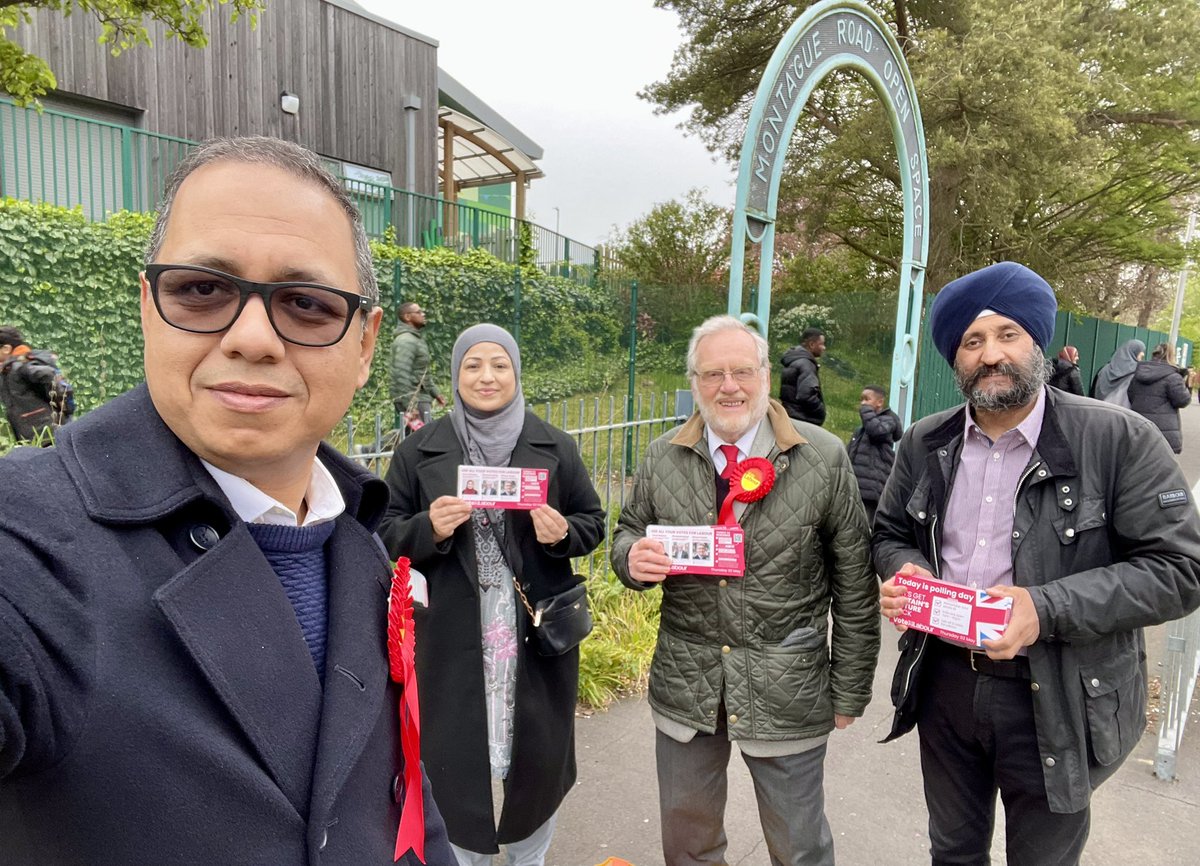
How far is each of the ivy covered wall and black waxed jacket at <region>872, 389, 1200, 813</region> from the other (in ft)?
19.7

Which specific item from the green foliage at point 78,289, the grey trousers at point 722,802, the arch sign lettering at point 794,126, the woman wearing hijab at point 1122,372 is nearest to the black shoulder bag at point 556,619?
the grey trousers at point 722,802

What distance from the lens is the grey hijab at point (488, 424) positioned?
2764 mm

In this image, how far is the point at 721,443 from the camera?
2.51 m

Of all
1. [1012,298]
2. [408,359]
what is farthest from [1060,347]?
[1012,298]

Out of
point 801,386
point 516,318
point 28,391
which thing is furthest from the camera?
point 516,318

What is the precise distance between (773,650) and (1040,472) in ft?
3.05

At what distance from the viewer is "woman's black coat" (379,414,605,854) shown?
250 cm

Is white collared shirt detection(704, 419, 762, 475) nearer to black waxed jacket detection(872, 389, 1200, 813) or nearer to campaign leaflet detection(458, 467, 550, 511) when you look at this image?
campaign leaflet detection(458, 467, 550, 511)

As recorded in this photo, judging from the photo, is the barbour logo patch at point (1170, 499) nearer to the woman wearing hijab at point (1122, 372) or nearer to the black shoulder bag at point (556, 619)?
the black shoulder bag at point (556, 619)

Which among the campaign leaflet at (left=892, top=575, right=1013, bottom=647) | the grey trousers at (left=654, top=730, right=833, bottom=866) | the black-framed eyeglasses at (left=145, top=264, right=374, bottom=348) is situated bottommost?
the grey trousers at (left=654, top=730, right=833, bottom=866)

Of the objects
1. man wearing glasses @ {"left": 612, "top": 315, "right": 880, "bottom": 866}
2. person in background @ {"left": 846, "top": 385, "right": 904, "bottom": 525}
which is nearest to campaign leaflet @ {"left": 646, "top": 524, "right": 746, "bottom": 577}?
man wearing glasses @ {"left": 612, "top": 315, "right": 880, "bottom": 866}

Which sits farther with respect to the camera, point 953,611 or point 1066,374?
point 1066,374

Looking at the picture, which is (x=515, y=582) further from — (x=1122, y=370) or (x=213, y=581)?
(x=1122, y=370)

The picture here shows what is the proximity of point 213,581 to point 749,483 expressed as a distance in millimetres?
1770
